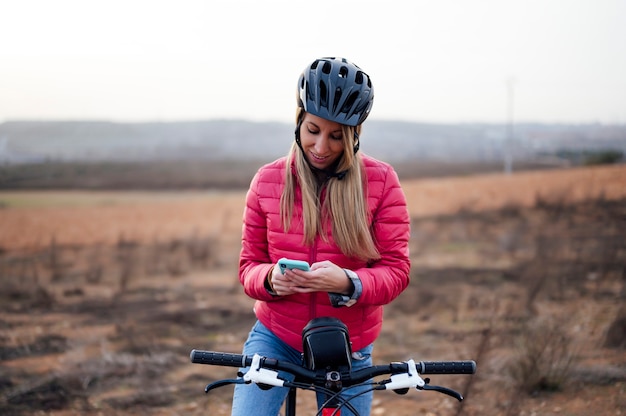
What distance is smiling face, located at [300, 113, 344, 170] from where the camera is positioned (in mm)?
2564

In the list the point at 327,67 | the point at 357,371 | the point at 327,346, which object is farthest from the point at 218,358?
the point at 327,67

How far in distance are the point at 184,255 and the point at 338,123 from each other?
1268cm

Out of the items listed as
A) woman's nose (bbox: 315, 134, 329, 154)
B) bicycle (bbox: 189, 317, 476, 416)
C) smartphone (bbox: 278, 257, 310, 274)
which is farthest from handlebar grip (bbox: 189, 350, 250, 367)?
woman's nose (bbox: 315, 134, 329, 154)

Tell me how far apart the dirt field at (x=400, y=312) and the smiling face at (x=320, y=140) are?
8.70 ft

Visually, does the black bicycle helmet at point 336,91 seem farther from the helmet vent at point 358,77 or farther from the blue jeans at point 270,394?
the blue jeans at point 270,394

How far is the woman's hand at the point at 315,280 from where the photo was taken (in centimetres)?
221

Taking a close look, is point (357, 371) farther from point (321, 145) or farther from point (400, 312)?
point (400, 312)

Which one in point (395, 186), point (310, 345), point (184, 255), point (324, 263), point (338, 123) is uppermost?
point (338, 123)

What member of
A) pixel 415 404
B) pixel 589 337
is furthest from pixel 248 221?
pixel 589 337

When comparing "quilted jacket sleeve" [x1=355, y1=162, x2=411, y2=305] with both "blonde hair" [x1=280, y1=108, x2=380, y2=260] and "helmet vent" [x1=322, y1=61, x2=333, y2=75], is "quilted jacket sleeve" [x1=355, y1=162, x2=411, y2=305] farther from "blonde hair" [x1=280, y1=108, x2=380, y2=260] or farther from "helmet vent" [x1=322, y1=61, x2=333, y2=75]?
"helmet vent" [x1=322, y1=61, x2=333, y2=75]

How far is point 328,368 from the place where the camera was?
213cm

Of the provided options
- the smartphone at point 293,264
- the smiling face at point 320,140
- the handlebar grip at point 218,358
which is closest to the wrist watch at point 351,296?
the smartphone at point 293,264

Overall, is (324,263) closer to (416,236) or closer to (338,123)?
(338,123)

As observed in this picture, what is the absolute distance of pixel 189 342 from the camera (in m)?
8.00
